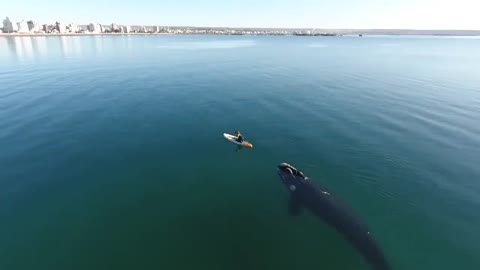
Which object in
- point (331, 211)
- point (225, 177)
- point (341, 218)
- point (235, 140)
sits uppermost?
point (235, 140)

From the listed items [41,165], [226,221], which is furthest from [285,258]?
[41,165]

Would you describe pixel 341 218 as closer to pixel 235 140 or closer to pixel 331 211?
pixel 331 211

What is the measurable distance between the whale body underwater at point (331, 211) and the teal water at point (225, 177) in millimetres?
821

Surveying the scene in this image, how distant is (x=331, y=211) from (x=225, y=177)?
12.0m

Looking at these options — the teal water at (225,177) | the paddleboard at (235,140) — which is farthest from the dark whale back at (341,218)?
the paddleboard at (235,140)

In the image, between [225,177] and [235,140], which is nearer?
[225,177]

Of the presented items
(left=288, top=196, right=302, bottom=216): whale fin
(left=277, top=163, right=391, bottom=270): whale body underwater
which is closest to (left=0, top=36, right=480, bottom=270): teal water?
(left=288, top=196, right=302, bottom=216): whale fin

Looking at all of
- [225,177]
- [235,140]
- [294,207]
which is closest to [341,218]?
[294,207]

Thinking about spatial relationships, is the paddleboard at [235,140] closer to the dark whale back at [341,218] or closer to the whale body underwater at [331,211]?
the whale body underwater at [331,211]

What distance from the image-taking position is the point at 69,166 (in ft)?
107

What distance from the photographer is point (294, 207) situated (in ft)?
83.5

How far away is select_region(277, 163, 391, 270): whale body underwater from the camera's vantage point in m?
20.4

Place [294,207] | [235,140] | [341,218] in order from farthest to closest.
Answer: [235,140], [294,207], [341,218]

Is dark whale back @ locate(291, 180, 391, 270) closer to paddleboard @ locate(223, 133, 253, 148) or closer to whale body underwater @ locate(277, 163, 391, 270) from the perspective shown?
whale body underwater @ locate(277, 163, 391, 270)
